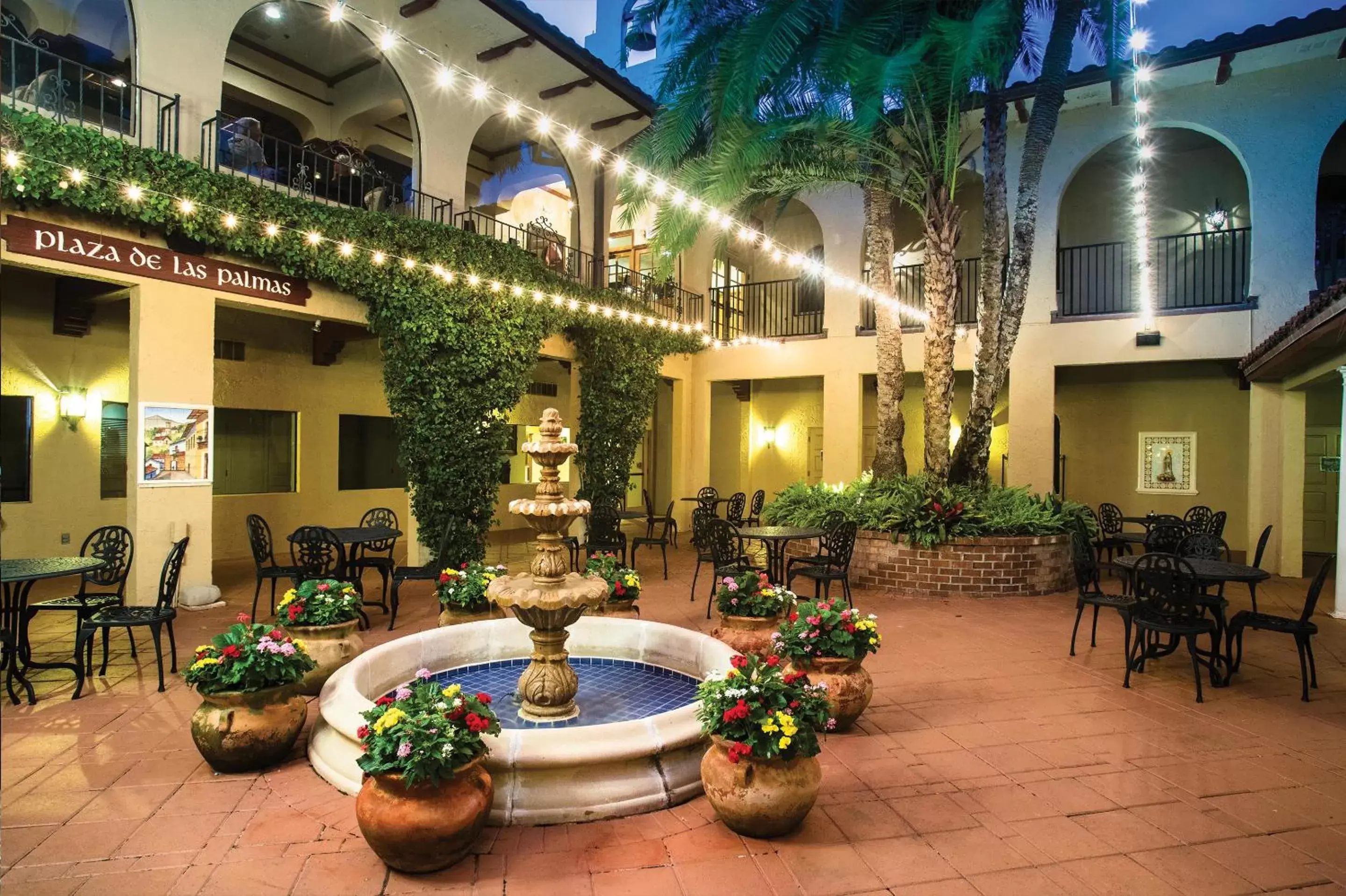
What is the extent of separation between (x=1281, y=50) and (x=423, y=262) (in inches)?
447

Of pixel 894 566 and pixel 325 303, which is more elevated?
pixel 325 303

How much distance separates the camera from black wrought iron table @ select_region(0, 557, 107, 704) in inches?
195

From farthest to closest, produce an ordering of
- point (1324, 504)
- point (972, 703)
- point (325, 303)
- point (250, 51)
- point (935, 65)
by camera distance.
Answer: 1. point (1324, 504)
2. point (250, 51)
3. point (325, 303)
4. point (935, 65)
5. point (972, 703)

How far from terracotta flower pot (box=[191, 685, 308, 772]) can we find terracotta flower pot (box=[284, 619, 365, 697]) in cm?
98

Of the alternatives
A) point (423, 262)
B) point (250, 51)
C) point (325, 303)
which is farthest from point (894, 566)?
point (250, 51)

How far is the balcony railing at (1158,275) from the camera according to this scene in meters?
11.9

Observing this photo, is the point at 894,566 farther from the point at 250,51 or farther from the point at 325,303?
the point at 250,51

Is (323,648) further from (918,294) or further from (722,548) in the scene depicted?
(918,294)

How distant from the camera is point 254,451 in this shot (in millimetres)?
11008

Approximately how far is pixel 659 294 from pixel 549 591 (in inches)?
391

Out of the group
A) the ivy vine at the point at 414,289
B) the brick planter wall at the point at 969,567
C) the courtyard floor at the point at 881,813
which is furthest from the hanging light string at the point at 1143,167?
the ivy vine at the point at 414,289

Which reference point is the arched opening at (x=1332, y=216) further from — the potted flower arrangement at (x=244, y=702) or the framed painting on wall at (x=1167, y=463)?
the potted flower arrangement at (x=244, y=702)

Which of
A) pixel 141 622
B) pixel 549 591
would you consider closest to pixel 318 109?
pixel 141 622

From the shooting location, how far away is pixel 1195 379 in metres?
12.5
